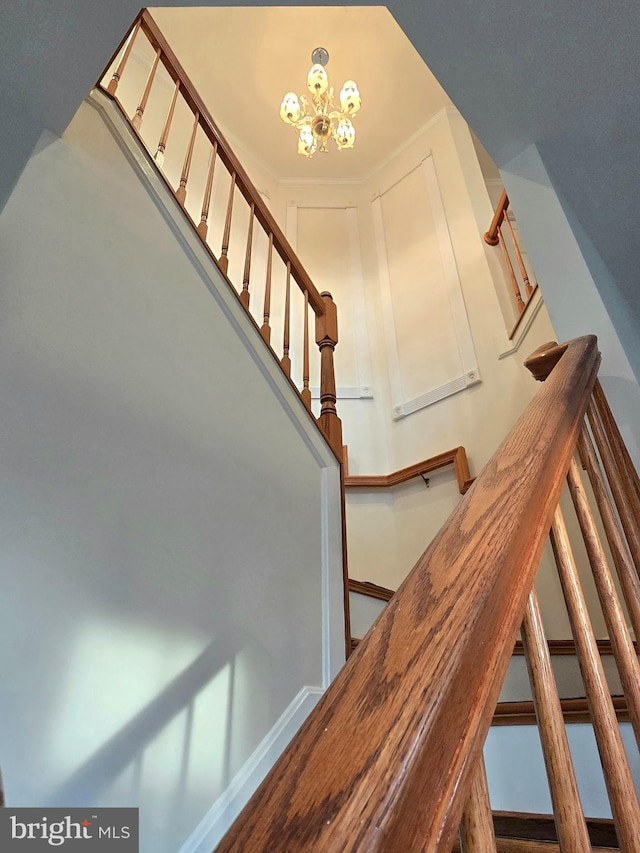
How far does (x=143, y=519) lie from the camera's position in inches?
62.8

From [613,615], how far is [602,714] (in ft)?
0.51

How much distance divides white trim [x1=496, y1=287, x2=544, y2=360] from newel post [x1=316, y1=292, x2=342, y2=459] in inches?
42.8

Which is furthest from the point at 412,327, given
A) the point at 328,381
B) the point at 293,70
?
the point at 293,70

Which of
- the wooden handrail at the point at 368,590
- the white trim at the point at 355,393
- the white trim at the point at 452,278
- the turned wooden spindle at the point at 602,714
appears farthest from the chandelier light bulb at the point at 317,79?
the turned wooden spindle at the point at 602,714

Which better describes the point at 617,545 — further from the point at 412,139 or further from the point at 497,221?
the point at 412,139

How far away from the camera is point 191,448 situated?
1833 mm

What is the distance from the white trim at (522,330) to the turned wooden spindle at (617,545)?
2100 mm

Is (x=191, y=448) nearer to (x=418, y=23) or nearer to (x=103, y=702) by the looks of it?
→ (x=103, y=702)

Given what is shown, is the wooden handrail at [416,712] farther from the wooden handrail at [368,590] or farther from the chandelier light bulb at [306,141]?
the chandelier light bulb at [306,141]

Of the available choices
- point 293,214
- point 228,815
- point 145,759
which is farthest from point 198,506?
point 293,214

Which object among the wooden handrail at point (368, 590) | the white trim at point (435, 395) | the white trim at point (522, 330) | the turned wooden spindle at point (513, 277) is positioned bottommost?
the wooden handrail at point (368, 590)

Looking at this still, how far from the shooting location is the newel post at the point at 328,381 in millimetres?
2404

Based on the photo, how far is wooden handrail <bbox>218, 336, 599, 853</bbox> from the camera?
1.01 feet

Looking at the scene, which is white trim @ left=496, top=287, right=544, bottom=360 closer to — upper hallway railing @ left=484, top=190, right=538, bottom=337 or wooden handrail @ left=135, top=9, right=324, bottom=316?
upper hallway railing @ left=484, top=190, right=538, bottom=337
